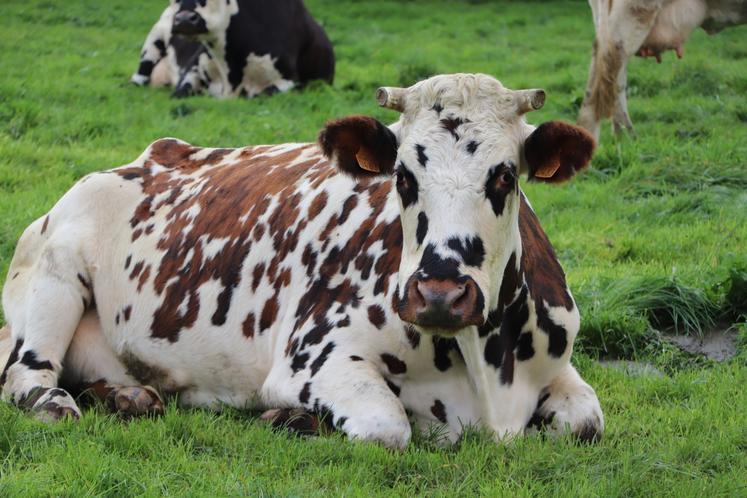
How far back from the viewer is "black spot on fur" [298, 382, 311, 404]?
5.46 meters

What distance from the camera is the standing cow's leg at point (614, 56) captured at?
1172 centimetres

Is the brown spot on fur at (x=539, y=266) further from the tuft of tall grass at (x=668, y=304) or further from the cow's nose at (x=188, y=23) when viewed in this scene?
the cow's nose at (x=188, y=23)

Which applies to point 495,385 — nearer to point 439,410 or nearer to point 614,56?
point 439,410

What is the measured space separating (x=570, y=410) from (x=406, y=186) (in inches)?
49.8

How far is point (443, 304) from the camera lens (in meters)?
4.57

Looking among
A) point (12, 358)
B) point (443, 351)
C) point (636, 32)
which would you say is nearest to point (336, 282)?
point (443, 351)

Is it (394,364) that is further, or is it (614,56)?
(614,56)

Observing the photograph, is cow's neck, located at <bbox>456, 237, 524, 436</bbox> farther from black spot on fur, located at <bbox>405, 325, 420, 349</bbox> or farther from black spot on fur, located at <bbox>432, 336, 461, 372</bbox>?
black spot on fur, located at <bbox>405, 325, 420, 349</bbox>

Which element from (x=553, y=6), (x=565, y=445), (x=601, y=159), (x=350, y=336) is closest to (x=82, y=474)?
(x=350, y=336)

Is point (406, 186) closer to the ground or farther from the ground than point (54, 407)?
farther from the ground

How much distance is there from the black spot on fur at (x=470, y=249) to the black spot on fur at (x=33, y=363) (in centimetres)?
265

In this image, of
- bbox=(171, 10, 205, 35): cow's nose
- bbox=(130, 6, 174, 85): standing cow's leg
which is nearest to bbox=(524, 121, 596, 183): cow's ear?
bbox=(171, 10, 205, 35): cow's nose

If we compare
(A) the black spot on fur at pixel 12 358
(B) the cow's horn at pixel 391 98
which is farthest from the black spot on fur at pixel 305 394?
(A) the black spot on fur at pixel 12 358

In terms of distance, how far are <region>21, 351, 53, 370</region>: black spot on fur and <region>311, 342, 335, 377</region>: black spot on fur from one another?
1.65 metres
